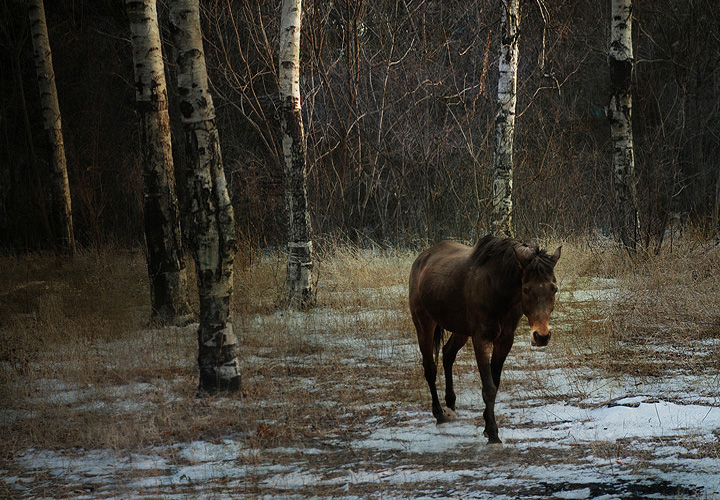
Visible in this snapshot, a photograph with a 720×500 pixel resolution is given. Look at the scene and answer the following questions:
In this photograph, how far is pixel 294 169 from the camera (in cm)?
1130

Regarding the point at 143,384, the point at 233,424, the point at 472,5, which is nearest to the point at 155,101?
the point at 143,384

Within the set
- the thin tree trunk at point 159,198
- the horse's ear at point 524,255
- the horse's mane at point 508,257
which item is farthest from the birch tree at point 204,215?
the horse's ear at point 524,255

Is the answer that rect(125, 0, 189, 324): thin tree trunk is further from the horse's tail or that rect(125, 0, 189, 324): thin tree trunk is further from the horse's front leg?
the horse's front leg

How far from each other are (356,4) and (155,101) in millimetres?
5576

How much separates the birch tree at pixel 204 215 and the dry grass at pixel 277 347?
36 centimetres

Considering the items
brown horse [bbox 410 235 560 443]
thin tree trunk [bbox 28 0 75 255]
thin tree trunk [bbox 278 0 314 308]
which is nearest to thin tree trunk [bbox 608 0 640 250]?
thin tree trunk [bbox 278 0 314 308]

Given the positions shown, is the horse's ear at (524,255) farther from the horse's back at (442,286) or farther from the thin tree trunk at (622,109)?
the thin tree trunk at (622,109)

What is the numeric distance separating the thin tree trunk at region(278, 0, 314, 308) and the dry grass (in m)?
0.47

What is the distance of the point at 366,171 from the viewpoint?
16422 millimetres

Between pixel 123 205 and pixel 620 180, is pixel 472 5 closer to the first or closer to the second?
pixel 620 180

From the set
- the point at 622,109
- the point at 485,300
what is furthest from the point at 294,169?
the point at 485,300

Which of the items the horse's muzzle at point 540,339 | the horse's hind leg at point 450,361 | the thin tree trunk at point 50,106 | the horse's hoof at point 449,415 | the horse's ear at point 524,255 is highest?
the thin tree trunk at point 50,106

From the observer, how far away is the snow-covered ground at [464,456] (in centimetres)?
485

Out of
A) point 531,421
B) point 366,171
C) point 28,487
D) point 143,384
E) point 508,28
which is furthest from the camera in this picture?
→ point 366,171
